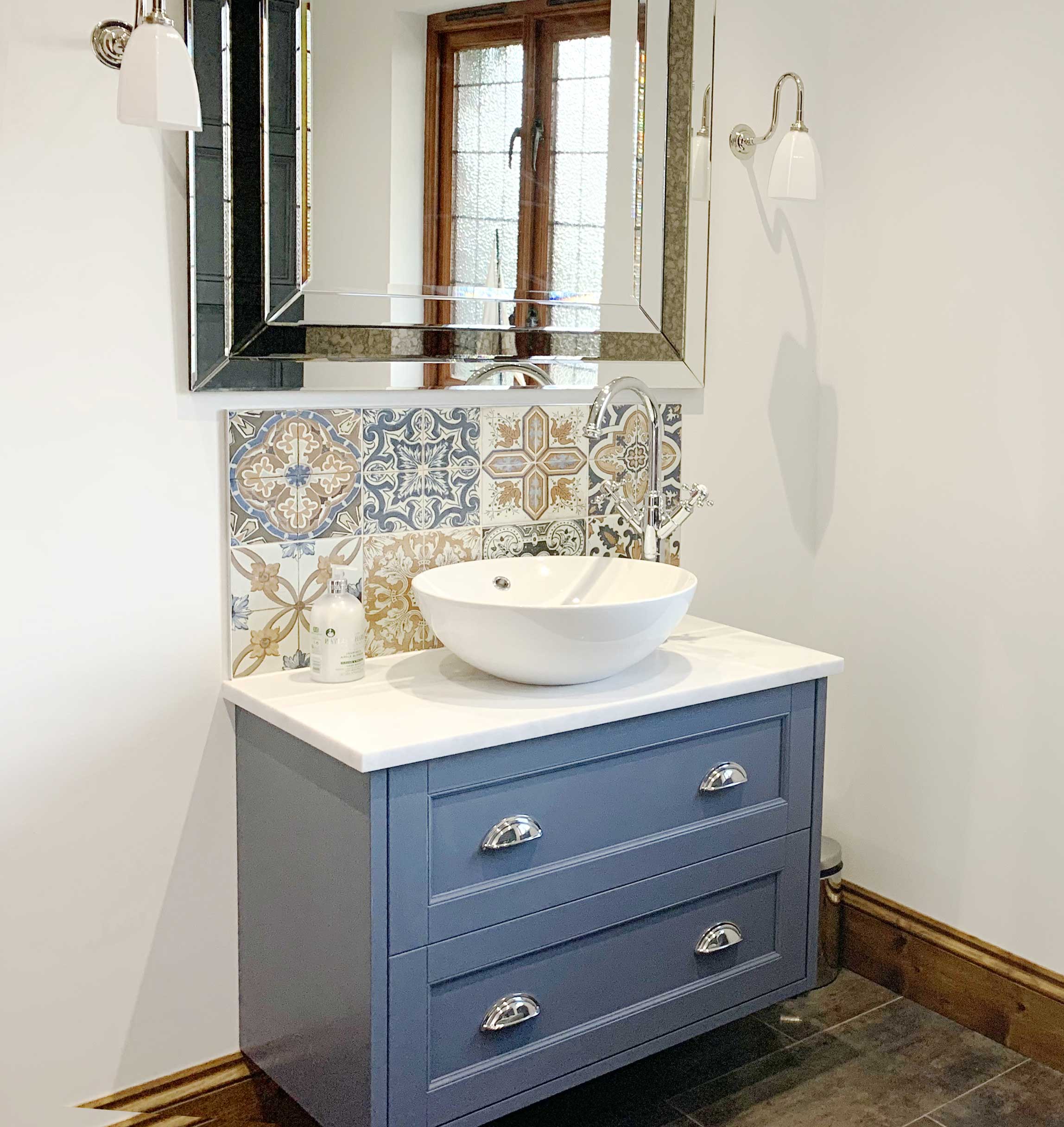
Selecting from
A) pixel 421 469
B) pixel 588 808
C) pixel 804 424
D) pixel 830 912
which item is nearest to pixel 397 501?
pixel 421 469

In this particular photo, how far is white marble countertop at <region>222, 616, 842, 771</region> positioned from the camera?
1533 mm

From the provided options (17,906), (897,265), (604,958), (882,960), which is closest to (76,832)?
(17,906)

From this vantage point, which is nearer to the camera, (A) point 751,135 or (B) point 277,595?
(B) point 277,595

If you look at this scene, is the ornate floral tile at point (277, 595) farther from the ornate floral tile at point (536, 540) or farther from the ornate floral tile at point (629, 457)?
the ornate floral tile at point (629, 457)

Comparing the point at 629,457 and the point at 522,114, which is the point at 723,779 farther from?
the point at 522,114

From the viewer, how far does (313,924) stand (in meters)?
1.64

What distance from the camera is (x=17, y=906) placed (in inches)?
64.7

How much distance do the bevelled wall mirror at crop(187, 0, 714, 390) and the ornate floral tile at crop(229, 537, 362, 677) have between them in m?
0.24

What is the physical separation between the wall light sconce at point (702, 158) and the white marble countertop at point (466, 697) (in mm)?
804

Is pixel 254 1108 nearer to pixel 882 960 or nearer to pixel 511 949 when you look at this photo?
pixel 511 949

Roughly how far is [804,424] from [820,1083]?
1.20 m

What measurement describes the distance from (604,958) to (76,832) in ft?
2.47

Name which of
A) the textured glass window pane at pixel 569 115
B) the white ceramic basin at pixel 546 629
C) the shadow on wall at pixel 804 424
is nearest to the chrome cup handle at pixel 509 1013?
the white ceramic basin at pixel 546 629

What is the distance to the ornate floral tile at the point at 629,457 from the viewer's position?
2.15 m
